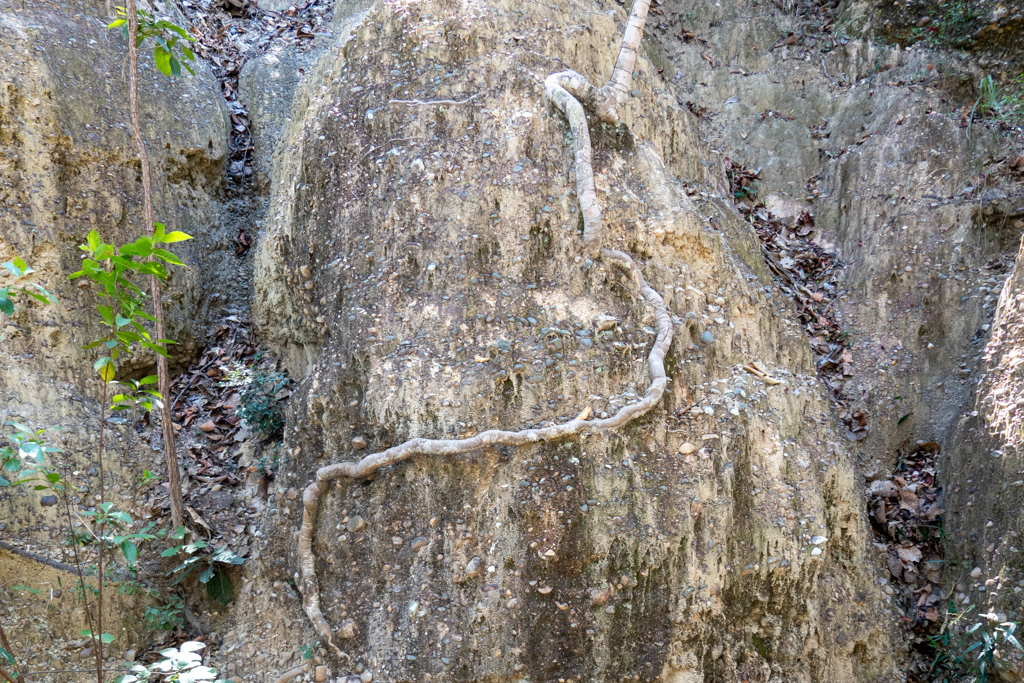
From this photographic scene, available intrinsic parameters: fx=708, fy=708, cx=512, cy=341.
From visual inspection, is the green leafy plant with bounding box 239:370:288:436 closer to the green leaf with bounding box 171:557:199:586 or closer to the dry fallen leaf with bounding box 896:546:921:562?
the green leaf with bounding box 171:557:199:586

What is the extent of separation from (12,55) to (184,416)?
2680 mm

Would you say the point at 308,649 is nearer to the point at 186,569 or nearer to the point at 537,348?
the point at 186,569

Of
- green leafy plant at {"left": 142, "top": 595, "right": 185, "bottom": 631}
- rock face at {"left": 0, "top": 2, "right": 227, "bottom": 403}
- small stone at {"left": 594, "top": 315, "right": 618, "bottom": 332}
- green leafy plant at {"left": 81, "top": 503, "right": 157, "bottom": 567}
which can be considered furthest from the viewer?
rock face at {"left": 0, "top": 2, "right": 227, "bottom": 403}

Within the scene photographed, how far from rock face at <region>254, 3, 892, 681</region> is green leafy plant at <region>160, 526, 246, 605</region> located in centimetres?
60

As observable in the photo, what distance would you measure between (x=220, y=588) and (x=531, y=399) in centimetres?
210

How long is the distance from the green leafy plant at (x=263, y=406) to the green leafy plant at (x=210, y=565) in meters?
0.81

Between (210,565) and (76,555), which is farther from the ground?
(76,555)

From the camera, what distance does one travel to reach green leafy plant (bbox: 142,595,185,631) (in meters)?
3.98

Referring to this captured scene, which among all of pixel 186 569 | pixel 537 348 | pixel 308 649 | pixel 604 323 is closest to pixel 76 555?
pixel 186 569

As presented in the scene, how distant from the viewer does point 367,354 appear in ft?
13.7

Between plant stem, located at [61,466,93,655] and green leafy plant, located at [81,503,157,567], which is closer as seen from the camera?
green leafy plant, located at [81,503,157,567]

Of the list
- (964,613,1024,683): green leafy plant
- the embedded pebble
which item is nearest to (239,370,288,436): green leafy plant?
the embedded pebble

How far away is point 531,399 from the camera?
3.98 m

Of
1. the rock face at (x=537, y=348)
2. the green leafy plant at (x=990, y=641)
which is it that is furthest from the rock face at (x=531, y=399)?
the green leafy plant at (x=990, y=641)
